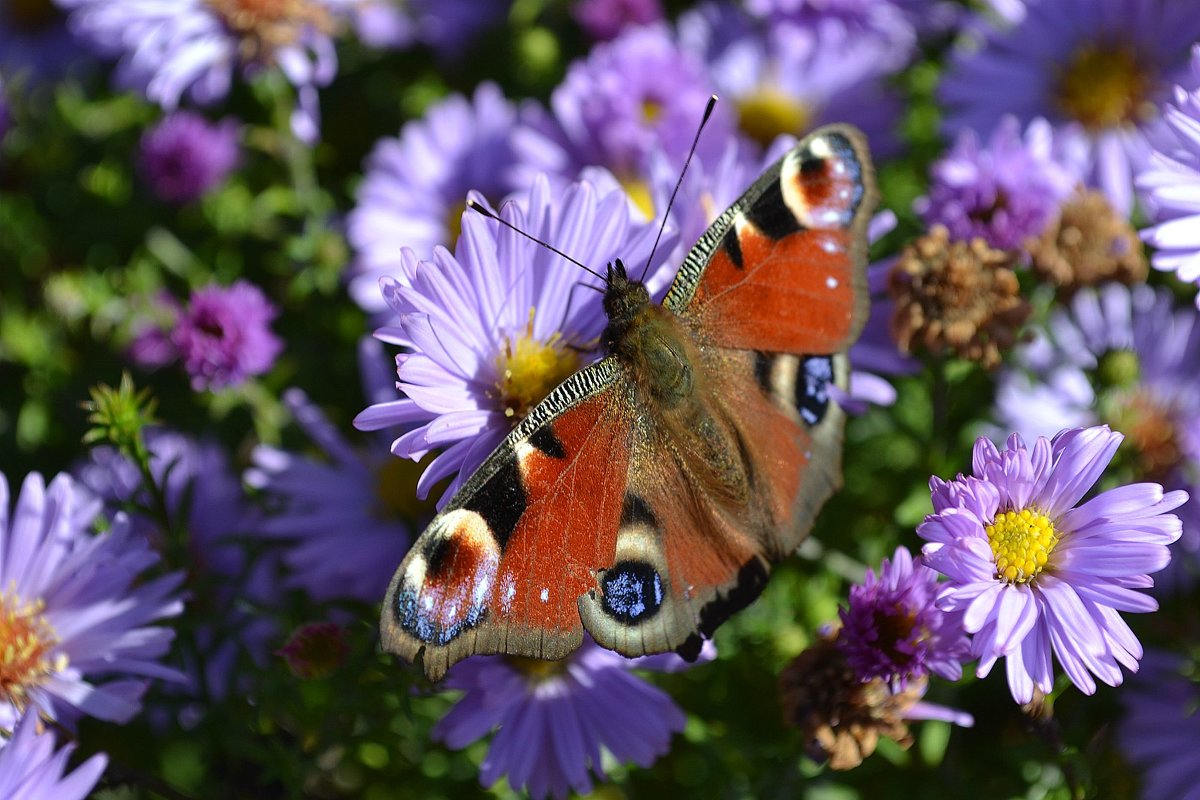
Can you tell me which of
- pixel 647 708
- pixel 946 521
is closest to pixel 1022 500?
pixel 946 521

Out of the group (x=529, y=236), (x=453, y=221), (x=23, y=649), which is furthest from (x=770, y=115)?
(x=23, y=649)

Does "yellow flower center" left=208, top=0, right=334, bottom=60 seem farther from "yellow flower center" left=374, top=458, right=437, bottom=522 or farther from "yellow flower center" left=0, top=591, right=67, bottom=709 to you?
"yellow flower center" left=0, top=591, right=67, bottom=709

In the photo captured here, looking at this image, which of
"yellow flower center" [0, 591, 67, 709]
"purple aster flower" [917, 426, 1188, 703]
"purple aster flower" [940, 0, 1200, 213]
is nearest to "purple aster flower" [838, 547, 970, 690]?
"purple aster flower" [917, 426, 1188, 703]

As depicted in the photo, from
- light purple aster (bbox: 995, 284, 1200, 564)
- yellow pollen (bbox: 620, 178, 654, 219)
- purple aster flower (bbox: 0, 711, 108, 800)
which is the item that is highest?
purple aster flower (bbox: 0, 711, 108, 800)

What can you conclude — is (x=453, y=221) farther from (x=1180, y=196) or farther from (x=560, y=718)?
(x=1180, y=196)

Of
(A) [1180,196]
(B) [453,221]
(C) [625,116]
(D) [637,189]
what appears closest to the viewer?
(A) [1180,196]

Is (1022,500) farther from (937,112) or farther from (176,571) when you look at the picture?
(937,112)

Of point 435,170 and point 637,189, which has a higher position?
point 435,170

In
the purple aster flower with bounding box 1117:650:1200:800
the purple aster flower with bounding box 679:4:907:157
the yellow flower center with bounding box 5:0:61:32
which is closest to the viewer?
the purple aster flower with bounding box 1117:650:1200:800
